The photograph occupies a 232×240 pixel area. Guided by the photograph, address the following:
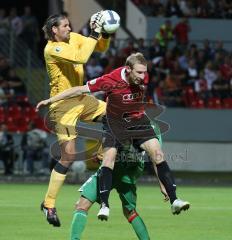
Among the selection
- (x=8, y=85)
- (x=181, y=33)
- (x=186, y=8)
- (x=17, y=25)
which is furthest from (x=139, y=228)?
(x=186, y=8)

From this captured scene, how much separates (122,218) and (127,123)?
4706 mm

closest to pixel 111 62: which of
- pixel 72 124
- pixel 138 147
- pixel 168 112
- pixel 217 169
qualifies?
pixel 168 112

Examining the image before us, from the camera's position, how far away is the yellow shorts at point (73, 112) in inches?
539

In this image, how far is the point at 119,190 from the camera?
10.9 m

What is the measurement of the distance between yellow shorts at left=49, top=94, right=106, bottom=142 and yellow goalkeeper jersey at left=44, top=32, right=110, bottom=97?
0.24 m

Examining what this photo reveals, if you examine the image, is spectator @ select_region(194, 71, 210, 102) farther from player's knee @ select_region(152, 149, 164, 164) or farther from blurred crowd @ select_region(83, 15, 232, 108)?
player's knee @ select_region(152, 149, 164, 164)

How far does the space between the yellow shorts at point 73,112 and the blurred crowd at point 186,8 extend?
19.4 metres

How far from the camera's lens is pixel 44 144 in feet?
88.1

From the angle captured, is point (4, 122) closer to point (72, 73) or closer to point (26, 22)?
point (26, 22)

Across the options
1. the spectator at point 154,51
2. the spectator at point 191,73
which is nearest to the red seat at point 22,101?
the spectator at point 154,51

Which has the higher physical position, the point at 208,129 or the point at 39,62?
the point at 39,62

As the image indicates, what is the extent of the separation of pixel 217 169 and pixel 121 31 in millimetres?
6286

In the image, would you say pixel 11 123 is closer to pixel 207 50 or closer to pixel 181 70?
pixel 181 70

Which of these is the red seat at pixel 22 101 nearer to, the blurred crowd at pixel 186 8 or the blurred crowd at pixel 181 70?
the blurred crowd at pixel 181 70
